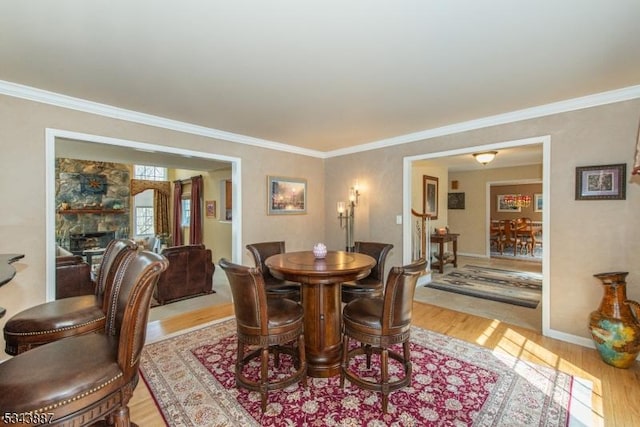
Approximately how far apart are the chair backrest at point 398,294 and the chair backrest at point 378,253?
1.09 metres

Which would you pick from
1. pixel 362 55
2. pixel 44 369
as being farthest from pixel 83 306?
pixel 362 55

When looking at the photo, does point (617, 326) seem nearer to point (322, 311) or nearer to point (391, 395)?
point (391, 395)

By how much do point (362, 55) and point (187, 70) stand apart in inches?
53.5

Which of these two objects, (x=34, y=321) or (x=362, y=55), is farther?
(x=362, y=55)

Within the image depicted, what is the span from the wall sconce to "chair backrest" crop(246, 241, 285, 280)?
1.68m

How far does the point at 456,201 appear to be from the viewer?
859 cm

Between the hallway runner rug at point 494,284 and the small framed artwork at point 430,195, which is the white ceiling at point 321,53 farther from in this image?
the small framed artwork at point 430,195

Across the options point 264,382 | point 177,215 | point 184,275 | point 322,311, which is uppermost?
point 177,215

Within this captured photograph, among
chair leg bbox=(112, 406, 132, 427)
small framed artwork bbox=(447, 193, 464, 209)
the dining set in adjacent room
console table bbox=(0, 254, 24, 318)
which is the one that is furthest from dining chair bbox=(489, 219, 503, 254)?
console table bbox=(0, 254, 24, 318)

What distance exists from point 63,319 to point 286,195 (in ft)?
11.0

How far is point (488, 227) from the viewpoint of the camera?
7957mm

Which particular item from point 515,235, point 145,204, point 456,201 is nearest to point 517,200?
point 515,235

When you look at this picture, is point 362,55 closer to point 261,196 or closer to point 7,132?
point 261,196

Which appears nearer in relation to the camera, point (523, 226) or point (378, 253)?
point (378, 253)
